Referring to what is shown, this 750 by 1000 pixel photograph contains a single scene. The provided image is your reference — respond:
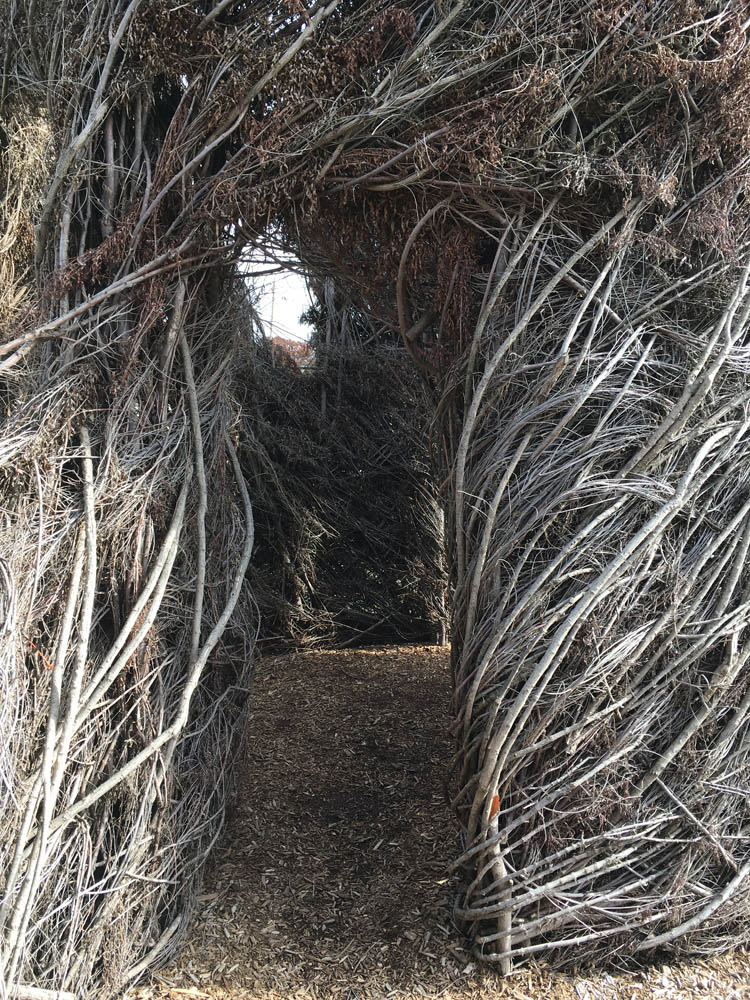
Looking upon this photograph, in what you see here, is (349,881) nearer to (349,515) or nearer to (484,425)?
(484,425)

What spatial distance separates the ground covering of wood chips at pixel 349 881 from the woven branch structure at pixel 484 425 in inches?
4.8

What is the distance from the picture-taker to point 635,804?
8.98 feet

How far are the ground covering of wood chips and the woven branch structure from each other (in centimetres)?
12

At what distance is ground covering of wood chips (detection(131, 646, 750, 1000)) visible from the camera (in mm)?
2824

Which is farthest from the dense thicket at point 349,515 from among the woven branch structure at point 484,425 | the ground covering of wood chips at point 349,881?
the woven branch structure at point 484,425

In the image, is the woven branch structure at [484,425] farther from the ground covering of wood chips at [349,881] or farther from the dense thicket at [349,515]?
the dense thicket at [349,515]

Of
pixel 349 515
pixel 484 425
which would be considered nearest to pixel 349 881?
pixel 484 425

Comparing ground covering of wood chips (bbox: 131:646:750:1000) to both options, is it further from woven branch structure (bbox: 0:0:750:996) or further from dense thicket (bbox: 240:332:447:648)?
dense thicket (bbox: 240:332:447:648)

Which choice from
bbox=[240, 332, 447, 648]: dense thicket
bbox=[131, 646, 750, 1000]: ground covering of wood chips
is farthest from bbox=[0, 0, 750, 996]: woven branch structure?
bbox=[240, 332, 447, 648]: dense thicket

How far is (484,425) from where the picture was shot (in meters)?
2.91

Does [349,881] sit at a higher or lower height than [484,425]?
lower

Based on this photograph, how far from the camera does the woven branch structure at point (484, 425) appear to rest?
8.76 ft

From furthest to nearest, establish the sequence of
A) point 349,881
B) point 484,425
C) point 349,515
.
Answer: point 349,515, point 349,881, point 484,425

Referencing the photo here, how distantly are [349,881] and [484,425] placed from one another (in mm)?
1965
